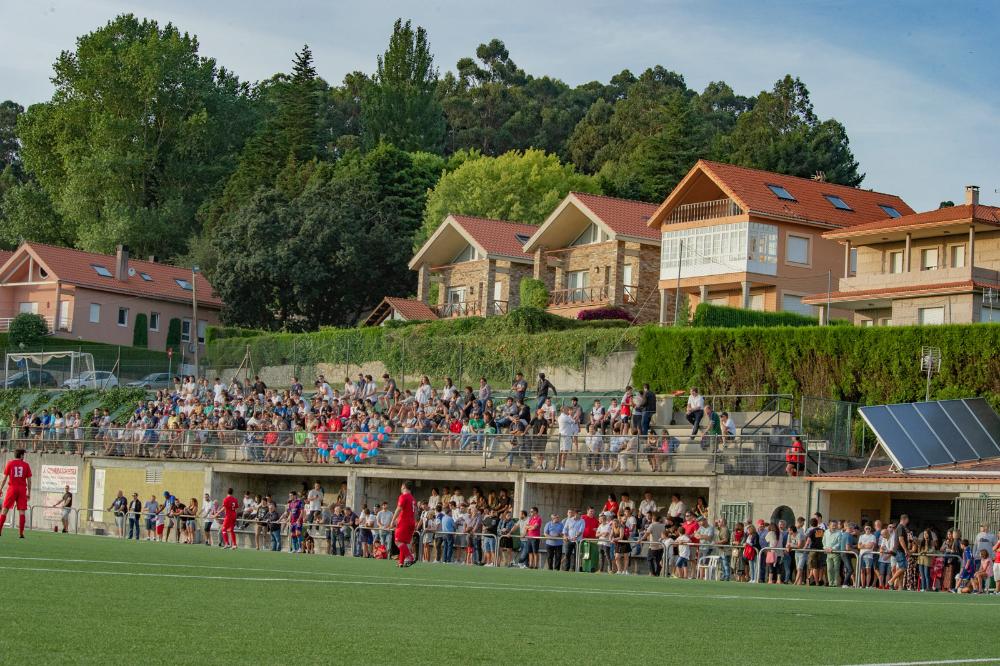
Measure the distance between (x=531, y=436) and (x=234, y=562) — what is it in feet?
45.0

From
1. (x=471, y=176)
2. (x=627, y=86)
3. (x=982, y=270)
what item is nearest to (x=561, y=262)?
(x=471, y=176)

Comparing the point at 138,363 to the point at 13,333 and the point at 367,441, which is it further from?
the point at 367,441

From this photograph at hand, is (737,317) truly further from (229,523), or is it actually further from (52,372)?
(52,372)

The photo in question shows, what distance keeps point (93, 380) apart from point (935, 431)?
36.1 metres

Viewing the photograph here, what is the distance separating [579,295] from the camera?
5850cm

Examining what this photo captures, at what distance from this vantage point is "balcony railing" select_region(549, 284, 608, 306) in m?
57.1

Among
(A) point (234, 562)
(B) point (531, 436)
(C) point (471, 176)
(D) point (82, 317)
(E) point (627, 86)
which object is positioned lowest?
(A) point (234, 562)

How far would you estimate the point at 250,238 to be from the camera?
67312mm

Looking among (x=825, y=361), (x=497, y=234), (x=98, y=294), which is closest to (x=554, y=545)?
(x=825, y=361)

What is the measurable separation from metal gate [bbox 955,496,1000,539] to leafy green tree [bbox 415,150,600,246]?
Answer: 161 feet

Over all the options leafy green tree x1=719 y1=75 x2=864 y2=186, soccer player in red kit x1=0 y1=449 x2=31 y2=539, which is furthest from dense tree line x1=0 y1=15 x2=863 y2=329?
soccer player in red kit x1=0 y1=449 x2=31 y2=539

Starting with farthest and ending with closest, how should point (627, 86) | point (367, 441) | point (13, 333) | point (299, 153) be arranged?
1. point (627, 86)
2. point (299, 153)
3. point (13, 333)
4. point (367, 441)

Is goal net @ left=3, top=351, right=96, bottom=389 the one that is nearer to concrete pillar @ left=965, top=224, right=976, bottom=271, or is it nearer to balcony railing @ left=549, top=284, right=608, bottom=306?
balcony railing @ left=549, top=284, right=608, bottom=306

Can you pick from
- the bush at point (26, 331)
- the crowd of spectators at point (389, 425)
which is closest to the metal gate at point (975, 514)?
A: the crowd of spectators at point (389, 425)
